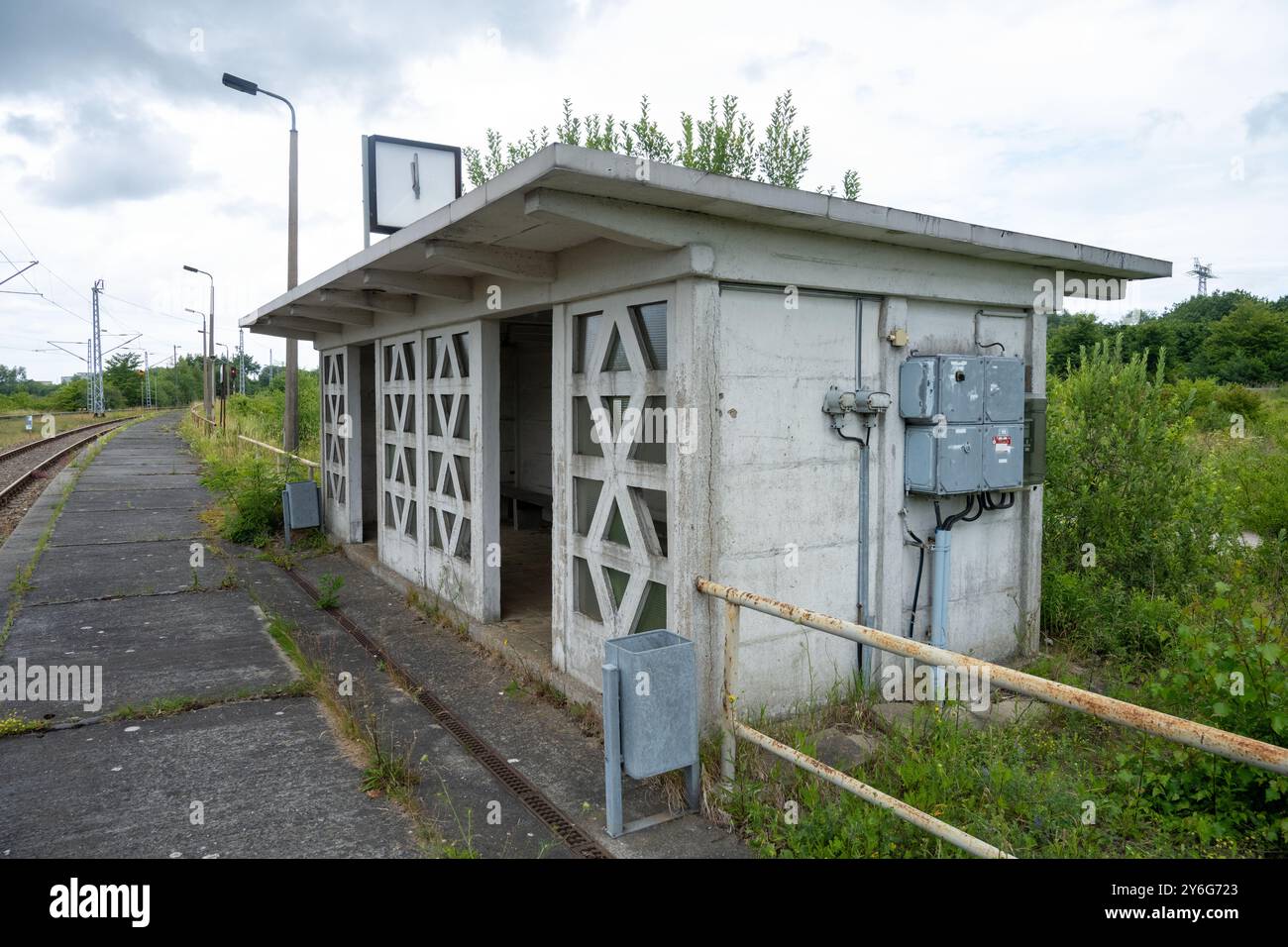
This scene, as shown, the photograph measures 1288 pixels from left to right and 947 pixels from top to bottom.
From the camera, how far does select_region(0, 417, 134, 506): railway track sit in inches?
690

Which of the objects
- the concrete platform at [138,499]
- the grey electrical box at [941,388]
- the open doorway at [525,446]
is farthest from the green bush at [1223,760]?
the concrete platform at [138,499]

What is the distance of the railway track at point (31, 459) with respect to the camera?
17.5 metres

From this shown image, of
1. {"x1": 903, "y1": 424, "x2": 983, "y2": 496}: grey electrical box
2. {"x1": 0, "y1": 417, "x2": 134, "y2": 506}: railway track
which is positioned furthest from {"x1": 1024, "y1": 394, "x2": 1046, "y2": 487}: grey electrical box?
{"x1": 0, "y1": 417, "x2": 134, "y2": 506}: railway track

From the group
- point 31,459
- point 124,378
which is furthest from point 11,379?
point 31,459

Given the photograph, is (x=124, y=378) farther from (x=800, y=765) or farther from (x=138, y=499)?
(x=800, y=765)

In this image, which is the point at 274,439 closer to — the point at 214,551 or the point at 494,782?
the point at 214,551

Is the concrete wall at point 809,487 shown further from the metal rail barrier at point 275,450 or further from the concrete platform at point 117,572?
the metal rail barrier at point 275,450

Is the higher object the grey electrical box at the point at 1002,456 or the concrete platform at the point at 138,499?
the grey electrical box at the point at 1002,456

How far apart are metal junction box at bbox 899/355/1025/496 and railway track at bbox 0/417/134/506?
51.8ft

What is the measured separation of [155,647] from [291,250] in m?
12.4

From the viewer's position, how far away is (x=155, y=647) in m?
6.75

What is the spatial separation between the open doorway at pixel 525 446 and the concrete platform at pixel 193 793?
4319 millimetres

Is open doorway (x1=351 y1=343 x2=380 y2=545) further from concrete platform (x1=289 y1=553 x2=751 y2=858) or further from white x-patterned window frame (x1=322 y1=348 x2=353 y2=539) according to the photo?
concrete platform (x1=289 y1=553 x2=751 y2=858)
